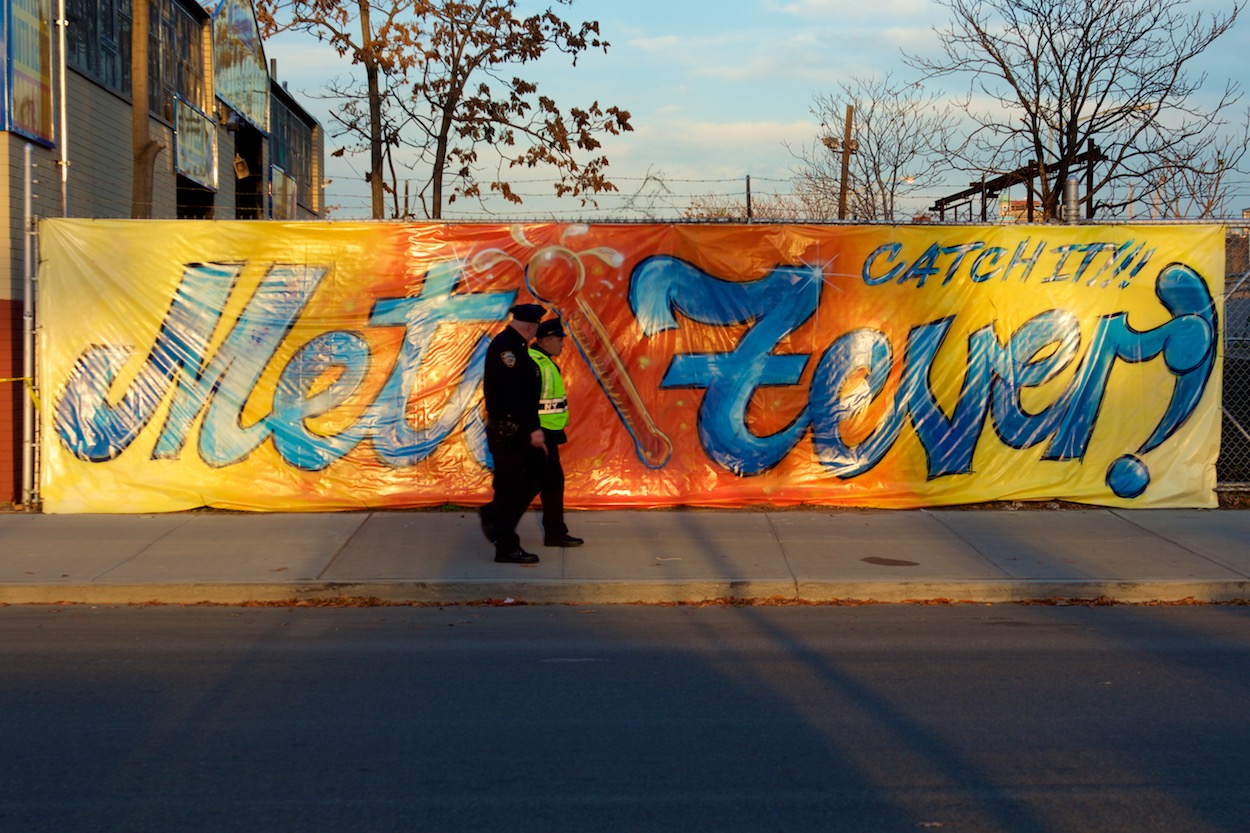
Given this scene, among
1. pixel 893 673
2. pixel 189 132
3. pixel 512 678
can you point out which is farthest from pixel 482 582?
pixel 189 132

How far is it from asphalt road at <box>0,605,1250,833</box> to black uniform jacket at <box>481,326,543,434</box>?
1484 millimetres

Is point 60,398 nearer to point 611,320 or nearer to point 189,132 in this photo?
point 611,320

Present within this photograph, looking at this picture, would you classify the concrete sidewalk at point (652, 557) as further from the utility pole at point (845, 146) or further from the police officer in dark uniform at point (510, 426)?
the utility pole at point (845, 146)

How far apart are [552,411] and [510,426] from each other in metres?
0.46

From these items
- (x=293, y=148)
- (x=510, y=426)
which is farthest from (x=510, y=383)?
(x=293, y=148)

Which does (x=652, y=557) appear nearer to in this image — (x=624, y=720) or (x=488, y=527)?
(x=488, y=527)

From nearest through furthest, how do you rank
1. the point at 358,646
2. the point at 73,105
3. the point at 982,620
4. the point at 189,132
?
Result: the point at 358,646, the point at 982,620, the point at 73,105, the point at 189,132

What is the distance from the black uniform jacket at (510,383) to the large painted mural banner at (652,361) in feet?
5.98

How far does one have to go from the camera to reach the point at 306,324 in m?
10.0

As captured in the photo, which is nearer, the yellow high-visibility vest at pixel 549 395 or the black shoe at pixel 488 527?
the black shoe at pixel 488 527

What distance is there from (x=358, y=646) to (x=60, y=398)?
195 inches

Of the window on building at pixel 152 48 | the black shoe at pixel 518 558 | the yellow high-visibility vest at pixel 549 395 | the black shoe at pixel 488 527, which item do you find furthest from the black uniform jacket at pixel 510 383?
the window on building at pixel 152 48

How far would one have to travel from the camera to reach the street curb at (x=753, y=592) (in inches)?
304

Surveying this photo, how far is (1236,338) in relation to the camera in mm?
10852
